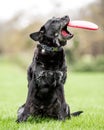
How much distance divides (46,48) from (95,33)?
65.6 metres

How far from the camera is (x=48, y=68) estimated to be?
28.4 feet

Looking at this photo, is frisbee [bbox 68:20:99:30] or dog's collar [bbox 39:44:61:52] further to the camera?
frisbee [bbox 68:20:99:30]

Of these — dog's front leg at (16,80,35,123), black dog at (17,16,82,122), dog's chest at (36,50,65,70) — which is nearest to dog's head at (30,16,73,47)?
black dog at (17,16,82,122)

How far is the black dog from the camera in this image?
8617 millimetres

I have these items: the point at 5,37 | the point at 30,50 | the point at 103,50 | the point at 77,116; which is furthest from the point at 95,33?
the point at 77,116

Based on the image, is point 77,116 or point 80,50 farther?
point 80,50

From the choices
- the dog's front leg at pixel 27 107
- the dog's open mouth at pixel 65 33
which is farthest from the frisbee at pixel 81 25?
the dog's front leg at pixel 27 107

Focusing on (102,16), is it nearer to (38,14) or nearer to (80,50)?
(80,50)

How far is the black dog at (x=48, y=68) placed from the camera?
28.3ft

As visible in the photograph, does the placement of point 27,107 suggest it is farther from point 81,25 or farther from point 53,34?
point 81,25

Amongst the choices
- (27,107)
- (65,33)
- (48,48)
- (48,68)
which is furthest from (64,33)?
(27,107)

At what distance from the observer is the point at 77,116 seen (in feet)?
31.8

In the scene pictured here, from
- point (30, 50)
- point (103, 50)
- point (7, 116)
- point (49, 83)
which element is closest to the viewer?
point (49, 83)

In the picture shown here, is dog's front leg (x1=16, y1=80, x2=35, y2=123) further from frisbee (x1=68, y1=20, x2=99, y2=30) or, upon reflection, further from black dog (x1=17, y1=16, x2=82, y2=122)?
frisbee (x1=68, y1=20, x2=99, y2=30)
